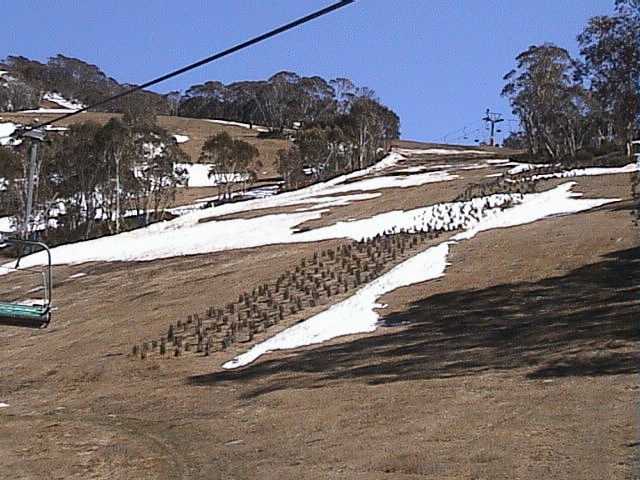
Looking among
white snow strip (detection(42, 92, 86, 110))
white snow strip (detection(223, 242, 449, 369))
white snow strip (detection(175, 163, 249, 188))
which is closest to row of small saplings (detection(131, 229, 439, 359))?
white snow strip (detection(223, 242, 449, 369))

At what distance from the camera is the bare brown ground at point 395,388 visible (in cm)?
1202

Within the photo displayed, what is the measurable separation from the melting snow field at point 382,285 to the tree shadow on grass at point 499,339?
2.84ft

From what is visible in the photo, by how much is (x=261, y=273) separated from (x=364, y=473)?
68.4 feet

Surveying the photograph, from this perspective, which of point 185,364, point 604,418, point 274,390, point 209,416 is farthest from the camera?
point 185,364

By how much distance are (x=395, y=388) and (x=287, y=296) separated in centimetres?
1165

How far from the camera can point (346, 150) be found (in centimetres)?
8462

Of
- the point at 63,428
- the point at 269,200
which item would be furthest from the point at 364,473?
the point at 269,200

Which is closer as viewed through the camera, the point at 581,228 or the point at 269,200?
the point at 581,228

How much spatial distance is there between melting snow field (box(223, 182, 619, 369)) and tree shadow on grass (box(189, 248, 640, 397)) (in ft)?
2.84

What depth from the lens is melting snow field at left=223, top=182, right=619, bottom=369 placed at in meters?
22.1

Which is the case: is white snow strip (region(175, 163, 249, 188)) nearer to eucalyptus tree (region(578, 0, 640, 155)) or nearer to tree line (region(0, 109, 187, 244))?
tree line (region(0, 109, 187, 244))

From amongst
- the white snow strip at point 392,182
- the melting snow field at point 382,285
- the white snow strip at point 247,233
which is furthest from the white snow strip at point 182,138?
the melting snow field at point 382,285

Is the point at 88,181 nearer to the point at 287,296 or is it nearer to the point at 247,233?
the point at 247,233

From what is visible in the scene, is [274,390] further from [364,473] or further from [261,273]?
[261,273]
